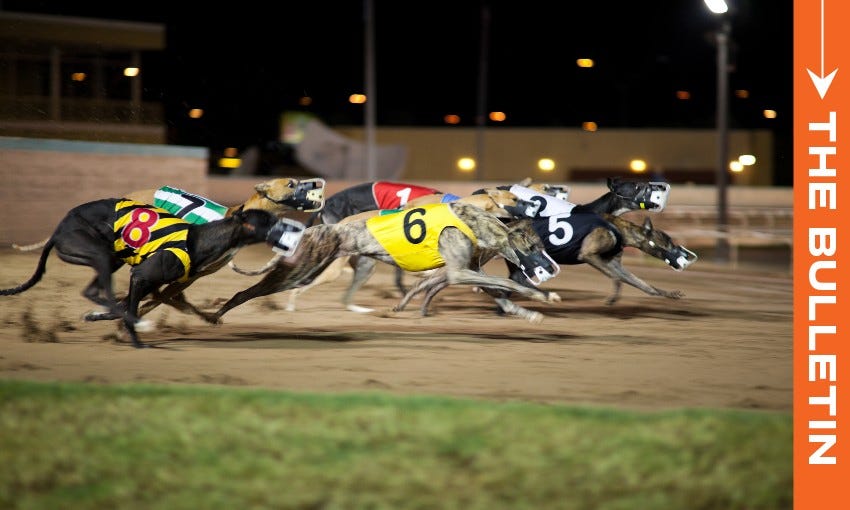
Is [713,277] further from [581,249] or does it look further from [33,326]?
[33,326]

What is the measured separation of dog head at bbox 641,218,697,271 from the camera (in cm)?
945

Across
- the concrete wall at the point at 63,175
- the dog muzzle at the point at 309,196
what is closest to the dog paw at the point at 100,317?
the dog muzzle at the point at 309,196

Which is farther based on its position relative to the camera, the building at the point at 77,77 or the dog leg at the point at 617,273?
the building at the point at 77,77

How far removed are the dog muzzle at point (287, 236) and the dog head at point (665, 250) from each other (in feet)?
12.1

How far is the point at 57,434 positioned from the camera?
4.77m

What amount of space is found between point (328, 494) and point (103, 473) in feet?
2.87

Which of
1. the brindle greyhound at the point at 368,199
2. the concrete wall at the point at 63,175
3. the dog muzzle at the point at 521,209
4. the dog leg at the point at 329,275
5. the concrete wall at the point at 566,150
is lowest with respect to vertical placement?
the dog leg at the point at 329,275

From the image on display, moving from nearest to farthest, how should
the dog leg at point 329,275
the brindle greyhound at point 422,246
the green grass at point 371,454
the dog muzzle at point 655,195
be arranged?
the green grass at point 371,454
the brindle greyhound at point 422,246
the dog leg at point 329,275
the dog muzzle at point 655,195

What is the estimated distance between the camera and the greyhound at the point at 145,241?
7008 millimetres

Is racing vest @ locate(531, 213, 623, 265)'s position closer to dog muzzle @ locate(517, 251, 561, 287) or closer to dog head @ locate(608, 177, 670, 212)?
dog head @ locate(608, 177, 670, 212)

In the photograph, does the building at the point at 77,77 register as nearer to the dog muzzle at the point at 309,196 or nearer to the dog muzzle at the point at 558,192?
the dog muzzle at the point at 558,192

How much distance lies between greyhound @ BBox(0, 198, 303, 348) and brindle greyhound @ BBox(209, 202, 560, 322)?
2.17 ft

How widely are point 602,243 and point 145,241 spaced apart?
12.7 feet
